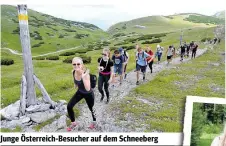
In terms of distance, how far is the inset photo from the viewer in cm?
987

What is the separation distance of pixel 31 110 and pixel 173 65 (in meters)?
18.8

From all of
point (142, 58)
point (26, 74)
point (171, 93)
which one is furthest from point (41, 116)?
point (171, 93)

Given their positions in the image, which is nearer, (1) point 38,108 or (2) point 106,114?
(2) point 106,114

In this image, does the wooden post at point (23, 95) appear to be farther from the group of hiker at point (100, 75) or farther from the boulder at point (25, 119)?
the group of hiker at point (100, 75)

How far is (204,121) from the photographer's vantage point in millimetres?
10172

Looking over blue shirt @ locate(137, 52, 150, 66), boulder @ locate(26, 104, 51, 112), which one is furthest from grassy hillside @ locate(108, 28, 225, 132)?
boulder @ locate(26, 104, 51, 112)

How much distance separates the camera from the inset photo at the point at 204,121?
9867 mm

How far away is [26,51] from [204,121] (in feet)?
28.0

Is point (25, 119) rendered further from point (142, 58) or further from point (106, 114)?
point (142, 58)

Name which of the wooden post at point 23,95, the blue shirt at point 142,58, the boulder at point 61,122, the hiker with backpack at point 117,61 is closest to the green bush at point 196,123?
the boulder at point 61,122

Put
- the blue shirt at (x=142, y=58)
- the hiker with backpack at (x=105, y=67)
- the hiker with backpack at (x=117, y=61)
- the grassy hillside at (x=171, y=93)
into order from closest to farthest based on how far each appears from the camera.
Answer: the hiker with backpack at (x=105, y=67)
the grassy hillside at (x=171, y=93)
the hiker with backpack at (x=117, y=61)
the blue shirt at (x=142, y=58)

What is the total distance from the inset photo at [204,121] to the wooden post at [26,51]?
777cm

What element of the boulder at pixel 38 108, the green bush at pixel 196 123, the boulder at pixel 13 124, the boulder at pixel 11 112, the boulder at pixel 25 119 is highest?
the green bush at pixel 196 123

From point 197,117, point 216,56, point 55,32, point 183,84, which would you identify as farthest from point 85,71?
point 55,32
